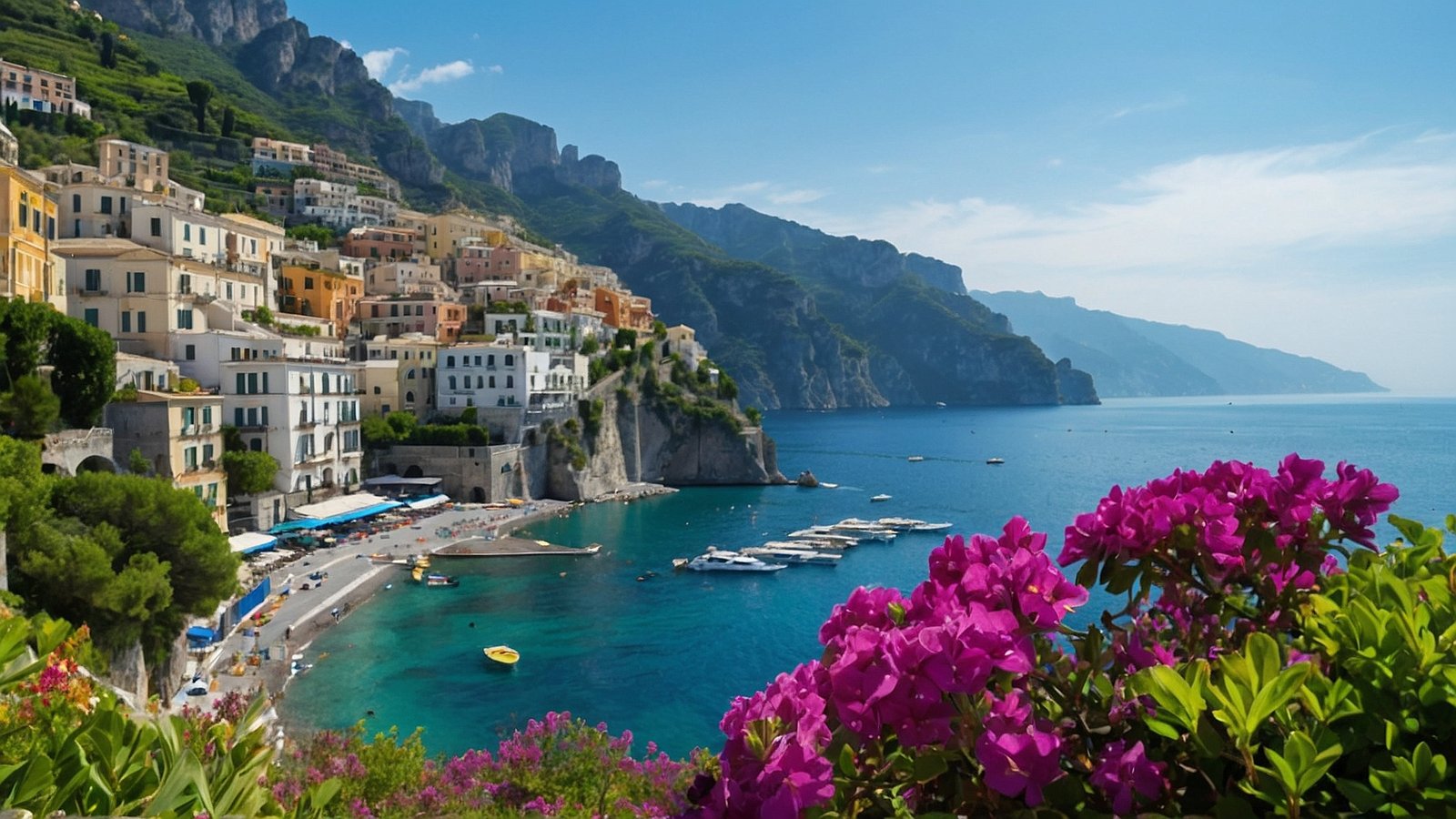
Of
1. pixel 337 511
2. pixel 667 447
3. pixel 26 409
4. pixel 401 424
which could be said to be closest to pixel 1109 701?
pixel 26 409

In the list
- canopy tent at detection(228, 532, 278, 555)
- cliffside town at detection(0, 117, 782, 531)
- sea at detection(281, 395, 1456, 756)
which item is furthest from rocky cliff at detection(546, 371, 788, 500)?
canopy tent at detection(228, 532, 278, 555)

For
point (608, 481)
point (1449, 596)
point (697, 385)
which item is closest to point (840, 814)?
point (1449, 596)

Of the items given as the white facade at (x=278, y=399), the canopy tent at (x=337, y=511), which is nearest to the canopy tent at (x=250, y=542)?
the canopy tent at (x=337, y=511)

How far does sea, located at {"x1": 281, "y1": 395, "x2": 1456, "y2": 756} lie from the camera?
2094cm

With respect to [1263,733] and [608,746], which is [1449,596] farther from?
[608,746]

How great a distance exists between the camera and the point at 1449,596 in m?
1.77

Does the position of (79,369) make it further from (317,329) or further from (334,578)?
(317,329)

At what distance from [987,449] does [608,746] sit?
8325 centimetres

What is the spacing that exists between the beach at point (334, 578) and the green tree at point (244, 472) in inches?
121

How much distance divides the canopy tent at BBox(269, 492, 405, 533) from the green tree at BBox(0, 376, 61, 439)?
1268 cm

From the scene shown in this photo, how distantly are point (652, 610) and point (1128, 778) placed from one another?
95.7 ft

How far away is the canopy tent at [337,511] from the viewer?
3441 centimetres

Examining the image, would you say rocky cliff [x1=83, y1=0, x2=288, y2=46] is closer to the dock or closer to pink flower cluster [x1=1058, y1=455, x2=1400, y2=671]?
the dock

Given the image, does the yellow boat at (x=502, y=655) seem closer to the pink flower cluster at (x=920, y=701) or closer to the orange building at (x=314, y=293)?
the pink flower cluster at (x=920, y=701)
